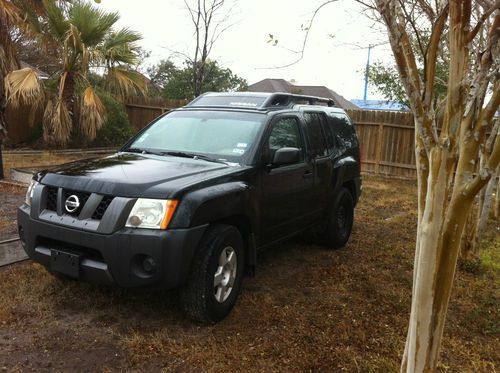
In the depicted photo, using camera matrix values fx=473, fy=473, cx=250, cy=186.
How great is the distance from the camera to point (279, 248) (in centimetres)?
608

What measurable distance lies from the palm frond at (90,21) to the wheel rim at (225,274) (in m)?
9.29

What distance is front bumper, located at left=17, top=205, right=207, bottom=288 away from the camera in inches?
129

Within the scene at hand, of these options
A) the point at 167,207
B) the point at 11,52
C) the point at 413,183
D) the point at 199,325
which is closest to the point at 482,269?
the point at 199,325

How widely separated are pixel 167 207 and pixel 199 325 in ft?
3.44

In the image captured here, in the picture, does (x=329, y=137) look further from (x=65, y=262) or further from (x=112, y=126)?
(x=112, y=126)

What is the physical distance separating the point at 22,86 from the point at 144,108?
704 centimetres

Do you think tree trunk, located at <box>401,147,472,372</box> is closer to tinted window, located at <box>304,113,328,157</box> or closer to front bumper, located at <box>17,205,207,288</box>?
front bumper, located at <box>17,205,207,288</box>

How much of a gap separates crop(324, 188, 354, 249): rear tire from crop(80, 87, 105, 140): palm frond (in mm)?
7750

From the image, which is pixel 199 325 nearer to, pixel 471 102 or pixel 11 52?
pixel 471 102

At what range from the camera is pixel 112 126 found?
15.1 m

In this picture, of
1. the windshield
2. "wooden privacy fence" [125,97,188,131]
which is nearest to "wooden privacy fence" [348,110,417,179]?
"wooden privacy fence" [125,97,188,131]

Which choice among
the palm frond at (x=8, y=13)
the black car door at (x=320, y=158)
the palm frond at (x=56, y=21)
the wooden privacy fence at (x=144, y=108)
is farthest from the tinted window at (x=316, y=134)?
the wooden privacy fence at (x=144, y=108)

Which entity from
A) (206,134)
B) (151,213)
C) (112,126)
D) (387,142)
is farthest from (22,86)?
(387,142)

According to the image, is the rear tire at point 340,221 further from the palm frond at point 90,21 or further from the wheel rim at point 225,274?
the palm frond at point 90,21
